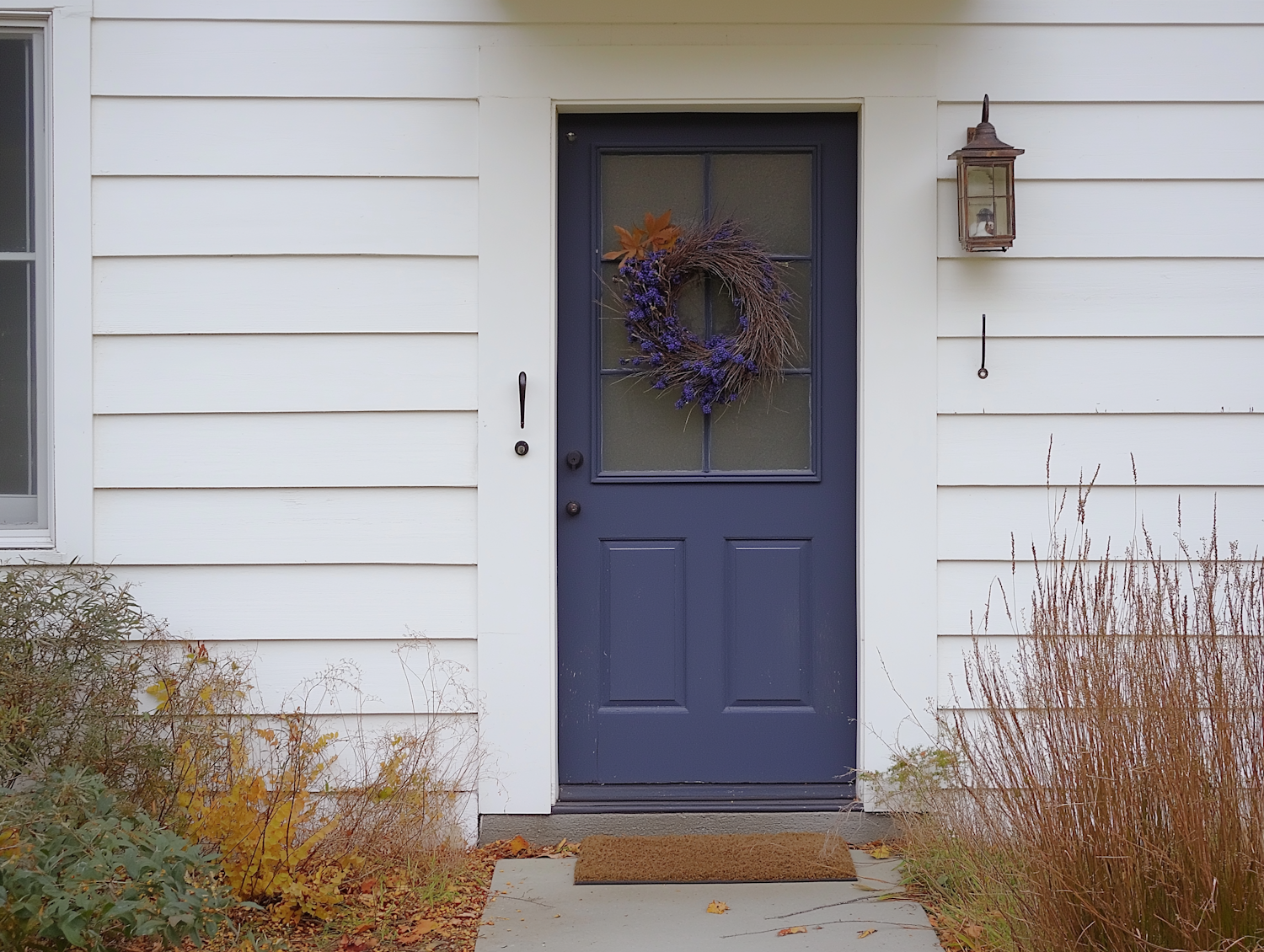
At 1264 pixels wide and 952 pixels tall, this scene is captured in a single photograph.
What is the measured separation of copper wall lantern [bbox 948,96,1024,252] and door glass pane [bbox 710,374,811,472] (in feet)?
2.27

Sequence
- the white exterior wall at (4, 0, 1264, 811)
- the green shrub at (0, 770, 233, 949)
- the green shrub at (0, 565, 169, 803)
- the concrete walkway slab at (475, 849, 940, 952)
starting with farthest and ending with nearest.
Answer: the white exterior wall at (4, 0, 1264, 811) < the green shrub at (0, 565, 169, 803) < the concrete walkway slab at (475, 849, 940, 952) < the green shrub at (0, 770, 233, 949)

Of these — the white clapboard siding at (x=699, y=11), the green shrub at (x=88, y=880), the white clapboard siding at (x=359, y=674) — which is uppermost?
the white clapboard siding at (x=699, y=11)

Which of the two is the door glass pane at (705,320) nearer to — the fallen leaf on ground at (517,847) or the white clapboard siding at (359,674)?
the white clapboard siding at (359,674)

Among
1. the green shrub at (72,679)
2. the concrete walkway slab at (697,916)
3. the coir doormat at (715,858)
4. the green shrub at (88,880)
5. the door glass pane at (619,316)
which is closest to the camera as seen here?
the green shrub at (88,880)

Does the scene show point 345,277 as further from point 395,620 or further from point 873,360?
point 873,360

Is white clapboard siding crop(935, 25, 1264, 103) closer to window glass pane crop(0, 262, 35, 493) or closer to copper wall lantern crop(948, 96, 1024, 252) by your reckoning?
copper wall lantern crop(948, 96, 1024, 252)

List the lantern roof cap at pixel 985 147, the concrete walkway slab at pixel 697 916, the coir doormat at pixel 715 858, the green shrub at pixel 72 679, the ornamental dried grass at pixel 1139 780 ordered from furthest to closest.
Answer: the lantern roof cap at pixel 985 147
the coir doormat at pixel 715 858
the green shrub at pixel 72 679
the concrete walkway slab at pixel 697 916
the ornamental dried grass at pixel 1139 780

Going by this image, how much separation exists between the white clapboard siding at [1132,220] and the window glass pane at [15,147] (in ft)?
9.30

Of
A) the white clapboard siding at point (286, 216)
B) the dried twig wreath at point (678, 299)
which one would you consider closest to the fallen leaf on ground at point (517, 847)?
the dried twig wreath at point (678, 299)

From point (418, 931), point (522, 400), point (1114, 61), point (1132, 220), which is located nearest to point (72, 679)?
point (418, 931)

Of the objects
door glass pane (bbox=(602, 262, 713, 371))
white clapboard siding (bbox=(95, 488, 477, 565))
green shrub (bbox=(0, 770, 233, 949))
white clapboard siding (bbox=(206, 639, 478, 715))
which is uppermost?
door glass pane (bbox=(602, 262, 713, 371))

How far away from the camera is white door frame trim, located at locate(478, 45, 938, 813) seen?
3.30 m

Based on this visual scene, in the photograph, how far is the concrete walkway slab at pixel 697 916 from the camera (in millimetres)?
2691

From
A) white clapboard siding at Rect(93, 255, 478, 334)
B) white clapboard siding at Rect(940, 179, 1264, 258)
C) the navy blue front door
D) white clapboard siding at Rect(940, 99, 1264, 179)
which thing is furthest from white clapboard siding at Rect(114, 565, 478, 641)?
white clapboard siding at Rect(940, 99, 1264, 179)
